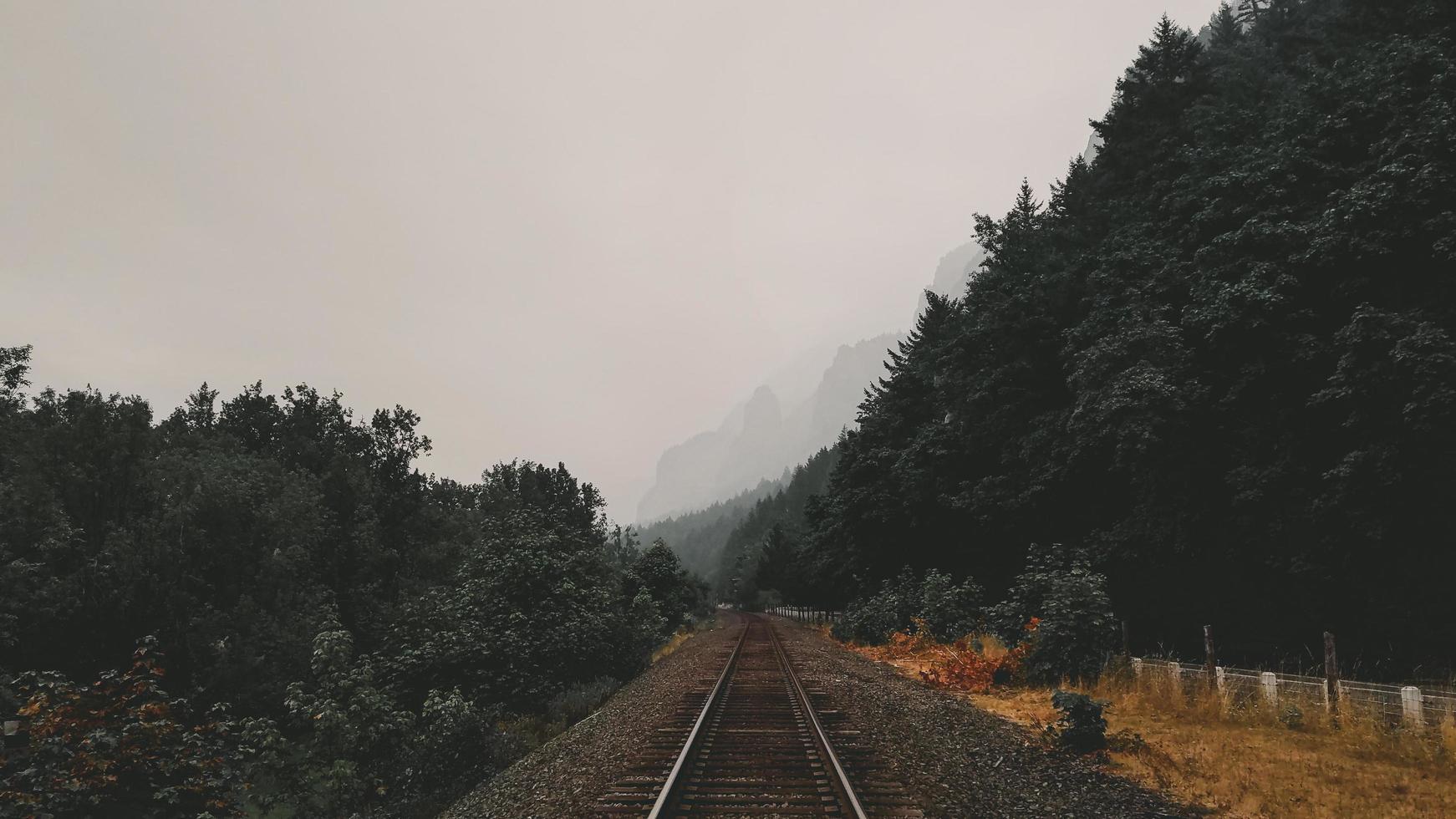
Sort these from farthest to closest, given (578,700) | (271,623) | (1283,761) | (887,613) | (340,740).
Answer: (887,613), (271,623), (578,700), (340,740), (1283,761)

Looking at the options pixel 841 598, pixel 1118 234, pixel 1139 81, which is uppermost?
pixel 1139 81

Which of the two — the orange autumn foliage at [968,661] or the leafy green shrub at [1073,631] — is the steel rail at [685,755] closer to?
the orange autumn foliage at [968,661]

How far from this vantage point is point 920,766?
28.5 feet

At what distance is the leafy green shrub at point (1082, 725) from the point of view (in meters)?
9.50

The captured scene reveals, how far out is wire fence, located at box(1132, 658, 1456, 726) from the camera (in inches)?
333

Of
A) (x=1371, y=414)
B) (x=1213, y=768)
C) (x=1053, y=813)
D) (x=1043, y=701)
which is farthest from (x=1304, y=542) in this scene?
(x=1053, y=813)

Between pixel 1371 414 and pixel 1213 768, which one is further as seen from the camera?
pixel 1371 414

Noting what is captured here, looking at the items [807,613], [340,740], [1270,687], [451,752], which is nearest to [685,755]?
[451,752]

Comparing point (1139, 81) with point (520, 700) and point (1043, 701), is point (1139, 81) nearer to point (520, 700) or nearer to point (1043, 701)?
point (1043, 701)

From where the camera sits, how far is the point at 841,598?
54000 mm

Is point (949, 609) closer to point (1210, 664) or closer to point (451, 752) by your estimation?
point (1210, 664)

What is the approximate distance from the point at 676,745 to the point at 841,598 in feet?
153

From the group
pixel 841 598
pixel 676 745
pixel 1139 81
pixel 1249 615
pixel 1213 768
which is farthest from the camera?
pixel 841 598

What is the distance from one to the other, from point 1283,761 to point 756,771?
22.2 feet
